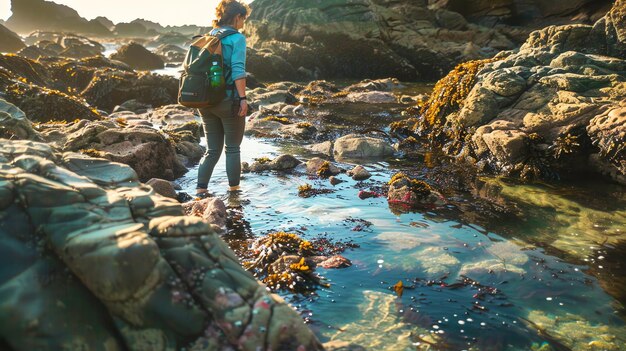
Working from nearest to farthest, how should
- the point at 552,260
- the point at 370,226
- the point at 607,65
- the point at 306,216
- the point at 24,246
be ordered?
the point at 24,246 → the point at 552,260 → the point at 370,226 → the point at 306,216 → the point at 607,65

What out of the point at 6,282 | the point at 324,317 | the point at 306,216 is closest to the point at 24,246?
the point at 6,282

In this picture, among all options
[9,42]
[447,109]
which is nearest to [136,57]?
[9,42]

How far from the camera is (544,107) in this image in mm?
12492

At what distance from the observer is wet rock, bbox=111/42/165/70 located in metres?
49.4

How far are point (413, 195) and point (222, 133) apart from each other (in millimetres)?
4152

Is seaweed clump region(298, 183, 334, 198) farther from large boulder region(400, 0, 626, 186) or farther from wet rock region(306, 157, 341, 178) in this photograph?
large boulder region(400, 0, 626, 186)

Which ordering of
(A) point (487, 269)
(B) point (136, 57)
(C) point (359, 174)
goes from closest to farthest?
1. (A) point (487, 269)
2. (C) point (359, 174)
3. (B) point (136, 57)

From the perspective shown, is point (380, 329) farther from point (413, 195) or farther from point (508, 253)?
point (413, 195)

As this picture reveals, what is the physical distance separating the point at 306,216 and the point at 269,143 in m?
7.86

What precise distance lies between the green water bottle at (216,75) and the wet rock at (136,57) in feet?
150

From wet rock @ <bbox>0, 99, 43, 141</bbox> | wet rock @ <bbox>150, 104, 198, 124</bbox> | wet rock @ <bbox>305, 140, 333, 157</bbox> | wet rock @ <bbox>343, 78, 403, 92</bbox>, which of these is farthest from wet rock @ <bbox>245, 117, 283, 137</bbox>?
wet rock @ <bbox>343, 78, 403, 92</bbox>

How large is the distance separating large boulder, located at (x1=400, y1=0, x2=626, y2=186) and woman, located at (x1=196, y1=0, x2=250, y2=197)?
7.06 m

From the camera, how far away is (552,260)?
686cm

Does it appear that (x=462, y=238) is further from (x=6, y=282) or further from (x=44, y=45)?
(x=44, y=45)
